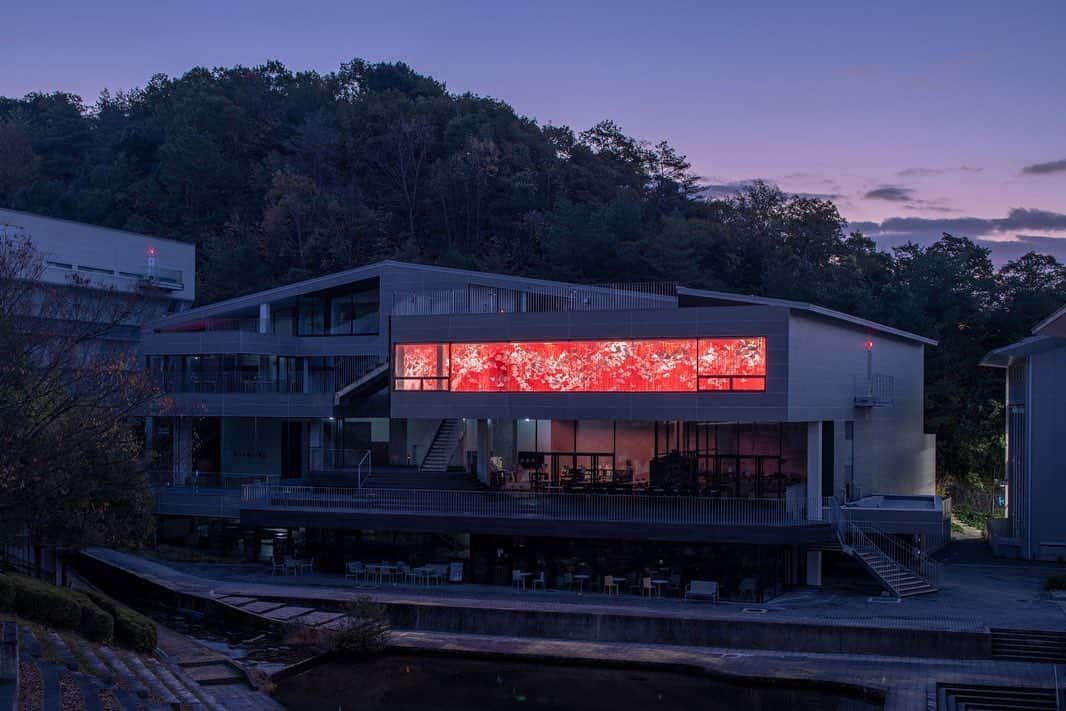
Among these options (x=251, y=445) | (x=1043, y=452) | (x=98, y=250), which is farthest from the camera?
(x=98, y=250)

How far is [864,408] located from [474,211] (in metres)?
48.2

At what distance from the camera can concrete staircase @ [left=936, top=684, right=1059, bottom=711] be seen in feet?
76.4

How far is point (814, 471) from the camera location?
34531mm

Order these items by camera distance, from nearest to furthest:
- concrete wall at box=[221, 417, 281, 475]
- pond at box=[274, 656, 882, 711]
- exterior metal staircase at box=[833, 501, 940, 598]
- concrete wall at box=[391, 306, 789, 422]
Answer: pond at box=[274, 656, 882, 711] < exterior metal staircase at box=[833, 501, 940, 598] < concrete wall at box=[391, 306, 789, 422] < concrete wall at box=[221, 417, 281, 475]

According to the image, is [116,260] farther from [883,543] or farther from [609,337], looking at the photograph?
[883,543]

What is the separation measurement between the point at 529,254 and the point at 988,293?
98.8ft

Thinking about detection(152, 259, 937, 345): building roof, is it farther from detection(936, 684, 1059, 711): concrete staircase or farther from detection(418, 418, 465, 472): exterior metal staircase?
detection(936, 684, 1059, 711): concrete staircase

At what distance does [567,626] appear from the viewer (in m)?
29.8

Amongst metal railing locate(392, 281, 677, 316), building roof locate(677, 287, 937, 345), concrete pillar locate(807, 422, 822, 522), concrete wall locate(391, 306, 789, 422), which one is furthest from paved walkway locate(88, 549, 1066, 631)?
metal railing locate(392, 281, 677, 316)

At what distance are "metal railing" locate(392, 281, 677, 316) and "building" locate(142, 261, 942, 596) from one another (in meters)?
0.09

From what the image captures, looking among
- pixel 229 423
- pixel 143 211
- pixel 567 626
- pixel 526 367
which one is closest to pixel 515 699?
pixel 567 626

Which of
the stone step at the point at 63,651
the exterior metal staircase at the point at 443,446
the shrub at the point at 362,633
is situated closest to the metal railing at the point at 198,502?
the exterior metal staircase at the point at 443,446

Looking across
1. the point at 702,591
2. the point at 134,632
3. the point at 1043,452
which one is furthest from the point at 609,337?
the point at 134,632

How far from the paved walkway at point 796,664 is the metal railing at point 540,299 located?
470 inches
